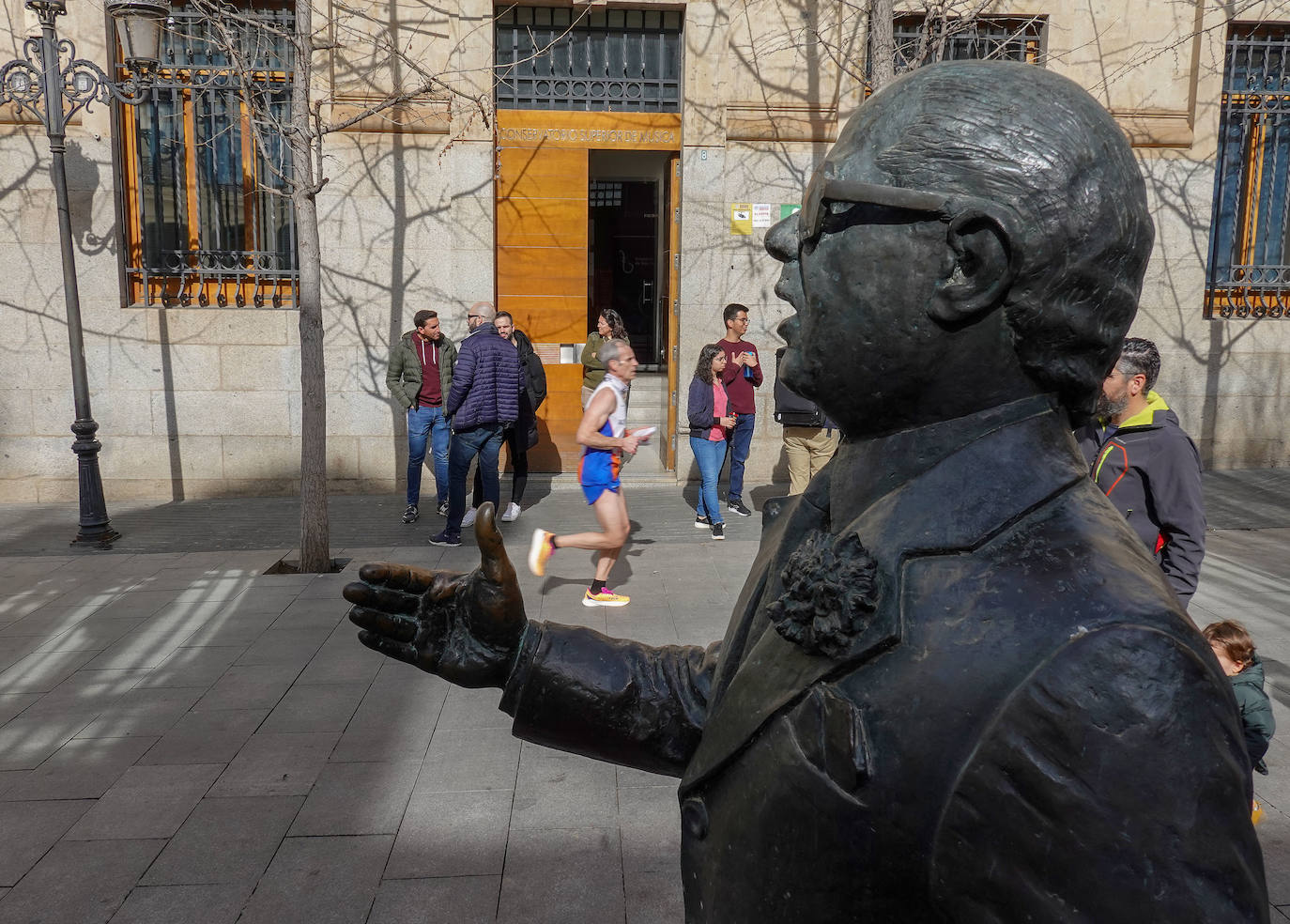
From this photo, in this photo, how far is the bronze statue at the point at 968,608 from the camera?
98 centimetres

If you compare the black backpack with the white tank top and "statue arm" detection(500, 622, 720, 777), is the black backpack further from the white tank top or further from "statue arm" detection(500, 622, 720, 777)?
"statue arm" detection(500, 622, 720, 777)

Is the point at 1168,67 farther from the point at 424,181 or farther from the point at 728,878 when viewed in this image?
the point at 728,878

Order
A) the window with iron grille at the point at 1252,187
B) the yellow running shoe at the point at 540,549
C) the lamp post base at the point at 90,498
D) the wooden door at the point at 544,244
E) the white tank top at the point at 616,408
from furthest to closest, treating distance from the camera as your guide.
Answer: the window with iron grille at the point at 1252,187 < the wooden door at the point at 544,244 < the lamp post base at the point at 90,498 < the white tank top at the point at 616,408 < the yellow running shoe at the point at 540,549

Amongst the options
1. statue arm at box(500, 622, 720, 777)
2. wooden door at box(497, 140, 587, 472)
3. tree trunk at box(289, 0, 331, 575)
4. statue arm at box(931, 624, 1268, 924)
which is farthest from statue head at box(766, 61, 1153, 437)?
wooden door at box(497, 140, 587, 472)

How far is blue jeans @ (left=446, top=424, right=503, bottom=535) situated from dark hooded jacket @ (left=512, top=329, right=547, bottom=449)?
130 cm

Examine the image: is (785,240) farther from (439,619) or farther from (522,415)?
Answer: (522,415)

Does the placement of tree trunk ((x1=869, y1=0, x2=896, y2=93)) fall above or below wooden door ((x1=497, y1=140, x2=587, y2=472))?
above

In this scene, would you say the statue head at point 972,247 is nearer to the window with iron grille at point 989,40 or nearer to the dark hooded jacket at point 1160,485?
the dark hooded jacket at point 1160,485

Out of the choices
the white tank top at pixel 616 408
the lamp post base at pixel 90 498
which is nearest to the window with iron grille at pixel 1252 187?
the white tank top at pixel 616 408

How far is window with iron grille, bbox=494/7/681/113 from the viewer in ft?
35.9

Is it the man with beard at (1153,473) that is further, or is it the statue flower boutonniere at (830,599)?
the man with beard at (1153,473)

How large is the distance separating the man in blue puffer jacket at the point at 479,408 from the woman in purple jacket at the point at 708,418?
1581 millimetres

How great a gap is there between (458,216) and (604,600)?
5.34 meters

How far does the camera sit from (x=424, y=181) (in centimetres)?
1070
